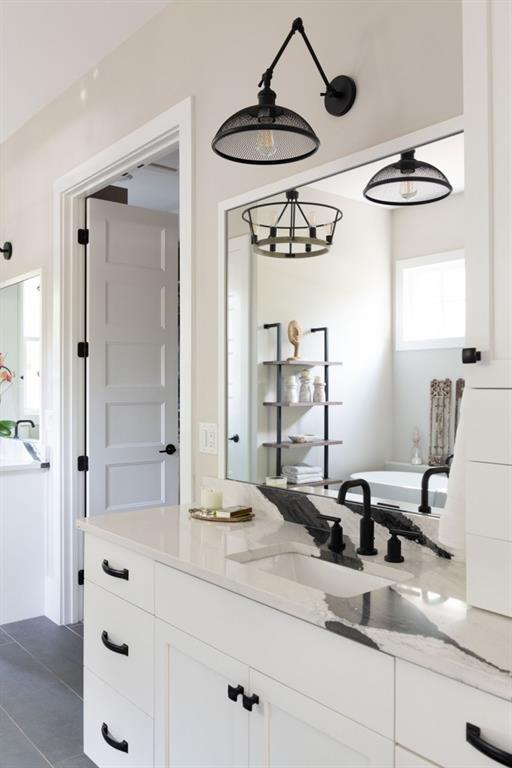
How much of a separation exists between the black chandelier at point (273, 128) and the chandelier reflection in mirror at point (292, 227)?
0.85ft

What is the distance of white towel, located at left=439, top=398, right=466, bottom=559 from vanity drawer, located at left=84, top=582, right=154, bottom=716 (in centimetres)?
88

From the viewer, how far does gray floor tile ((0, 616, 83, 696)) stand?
296 centimetres

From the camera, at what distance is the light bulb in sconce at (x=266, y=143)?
1.80m

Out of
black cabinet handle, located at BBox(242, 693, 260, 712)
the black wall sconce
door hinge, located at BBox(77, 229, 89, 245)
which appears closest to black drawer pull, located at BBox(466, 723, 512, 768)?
black cabinet handle, located at BBox(242, 693, 260, 712)

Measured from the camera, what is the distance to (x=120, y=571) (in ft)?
6.28

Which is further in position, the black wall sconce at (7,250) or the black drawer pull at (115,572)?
the black wall sconce at (7,250)

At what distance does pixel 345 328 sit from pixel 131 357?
209cm

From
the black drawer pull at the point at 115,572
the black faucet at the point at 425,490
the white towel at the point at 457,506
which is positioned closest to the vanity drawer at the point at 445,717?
the white towel at the point at 457,506

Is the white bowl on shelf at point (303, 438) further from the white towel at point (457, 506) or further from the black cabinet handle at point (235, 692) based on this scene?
Answer: the black cabinet handle at point (235, 692)

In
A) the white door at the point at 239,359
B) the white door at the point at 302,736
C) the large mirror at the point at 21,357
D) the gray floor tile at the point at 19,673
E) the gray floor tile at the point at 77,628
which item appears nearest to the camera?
the white door at the point at 302,736

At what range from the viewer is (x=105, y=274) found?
3.71 m

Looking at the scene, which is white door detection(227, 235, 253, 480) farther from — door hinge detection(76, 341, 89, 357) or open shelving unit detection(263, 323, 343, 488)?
door hinge detection(76, 341, 89, 357)

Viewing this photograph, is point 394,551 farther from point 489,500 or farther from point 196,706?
point 196,706

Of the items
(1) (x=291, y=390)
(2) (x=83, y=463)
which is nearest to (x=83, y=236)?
(2) (x=83, y=463)
